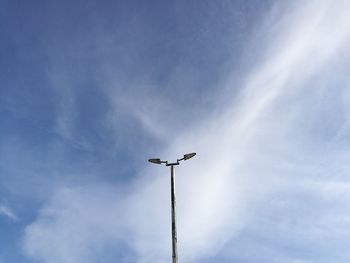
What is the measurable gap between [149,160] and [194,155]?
4.36 m

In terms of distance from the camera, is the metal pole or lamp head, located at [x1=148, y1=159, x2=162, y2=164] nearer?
the metal pole

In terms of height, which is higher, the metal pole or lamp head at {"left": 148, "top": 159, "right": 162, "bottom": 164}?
lamp head at {"left": 148, "top": 159, "right": 162, "bottom": 164}

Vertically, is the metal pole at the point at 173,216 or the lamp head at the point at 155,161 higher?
the lamp head at the point at 155,161

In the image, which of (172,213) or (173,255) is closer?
(173,255)

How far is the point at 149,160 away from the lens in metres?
47.5

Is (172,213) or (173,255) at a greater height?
(172,213)

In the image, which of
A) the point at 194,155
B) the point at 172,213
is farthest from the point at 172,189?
the point at 194,155

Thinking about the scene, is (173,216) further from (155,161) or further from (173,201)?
(155,161)

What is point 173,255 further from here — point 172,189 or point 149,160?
point 149,160

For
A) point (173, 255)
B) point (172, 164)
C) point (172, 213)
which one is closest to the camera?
point (173, 255)

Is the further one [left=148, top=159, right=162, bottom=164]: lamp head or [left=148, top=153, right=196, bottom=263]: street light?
[left=148, top=159, right=162, bottom=164]: lamp head

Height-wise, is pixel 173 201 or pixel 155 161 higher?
pixel 155 161

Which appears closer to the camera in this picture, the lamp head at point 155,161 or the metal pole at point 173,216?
the metal pole at point 173,216

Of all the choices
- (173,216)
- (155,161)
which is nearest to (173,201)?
(173,216)
